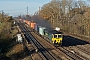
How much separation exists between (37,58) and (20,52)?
135 inches

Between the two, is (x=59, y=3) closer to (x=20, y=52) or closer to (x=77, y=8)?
(x=77, y=8)

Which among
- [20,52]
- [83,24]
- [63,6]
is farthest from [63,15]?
[20,52]

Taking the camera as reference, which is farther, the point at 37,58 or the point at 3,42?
the point at 3,42

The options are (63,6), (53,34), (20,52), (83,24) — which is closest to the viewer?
(20,52)

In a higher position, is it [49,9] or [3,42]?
[49,9]

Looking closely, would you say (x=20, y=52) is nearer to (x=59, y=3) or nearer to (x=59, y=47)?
(x=59, y=47)

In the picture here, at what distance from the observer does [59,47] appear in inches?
1244

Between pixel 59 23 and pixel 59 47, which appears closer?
pixel 59 47

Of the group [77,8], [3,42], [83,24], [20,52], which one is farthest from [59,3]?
[20,52]

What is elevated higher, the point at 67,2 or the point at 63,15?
the point at 67,2

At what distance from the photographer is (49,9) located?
7750 cm

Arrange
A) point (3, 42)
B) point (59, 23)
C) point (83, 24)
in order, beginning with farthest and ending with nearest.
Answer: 1. point (59, 23)
2. point (83, 24)
3. point (3, 42)

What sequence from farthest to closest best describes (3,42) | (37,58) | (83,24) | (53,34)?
1. (83,24)
2. (3,42)
3. (53,34)
4. (37,58)

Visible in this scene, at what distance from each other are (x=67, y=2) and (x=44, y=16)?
13306mm
